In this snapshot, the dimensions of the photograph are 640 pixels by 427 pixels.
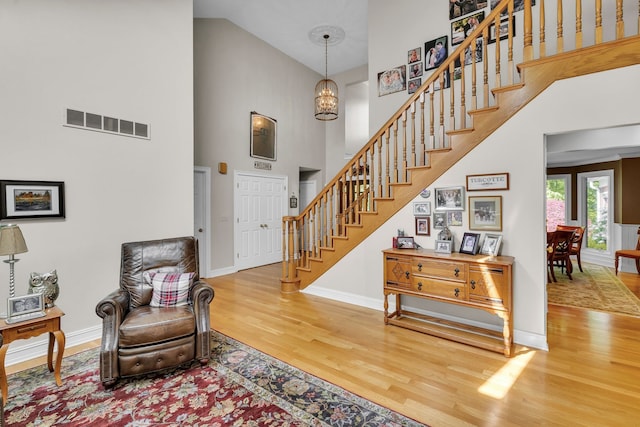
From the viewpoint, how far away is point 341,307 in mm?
3908

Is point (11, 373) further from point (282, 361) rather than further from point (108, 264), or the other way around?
point (282, 361)

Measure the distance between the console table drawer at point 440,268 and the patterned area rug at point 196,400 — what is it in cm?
147

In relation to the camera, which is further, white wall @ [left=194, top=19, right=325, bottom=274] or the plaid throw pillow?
white wall @ [left=194, top=19, right=325, bottom=274]

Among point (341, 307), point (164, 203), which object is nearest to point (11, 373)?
point (164, 203)

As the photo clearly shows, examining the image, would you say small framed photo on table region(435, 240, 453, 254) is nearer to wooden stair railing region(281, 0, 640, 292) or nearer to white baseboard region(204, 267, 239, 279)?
wooden stair railing region(281, 0, 640, 292)

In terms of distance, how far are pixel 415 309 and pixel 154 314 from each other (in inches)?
111

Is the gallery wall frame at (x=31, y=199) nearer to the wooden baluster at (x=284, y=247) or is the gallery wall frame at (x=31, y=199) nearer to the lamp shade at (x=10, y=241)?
the lamp shade at (x=10, y=241)

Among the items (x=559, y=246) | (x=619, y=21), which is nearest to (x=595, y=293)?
(x=559, y=246)

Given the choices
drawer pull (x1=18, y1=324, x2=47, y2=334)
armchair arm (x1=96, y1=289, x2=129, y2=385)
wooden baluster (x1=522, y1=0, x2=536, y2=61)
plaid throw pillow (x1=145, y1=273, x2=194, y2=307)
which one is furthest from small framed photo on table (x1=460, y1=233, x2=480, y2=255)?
drawer pull (x1=18, y1=324, x2=47, y2=334)

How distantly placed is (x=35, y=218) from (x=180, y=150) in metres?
1.59

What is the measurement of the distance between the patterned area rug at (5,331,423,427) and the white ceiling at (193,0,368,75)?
5578mm

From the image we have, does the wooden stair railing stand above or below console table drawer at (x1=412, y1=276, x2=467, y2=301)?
above

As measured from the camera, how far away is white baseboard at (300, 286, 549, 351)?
9.07 feet

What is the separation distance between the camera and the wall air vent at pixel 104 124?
9.59ft
